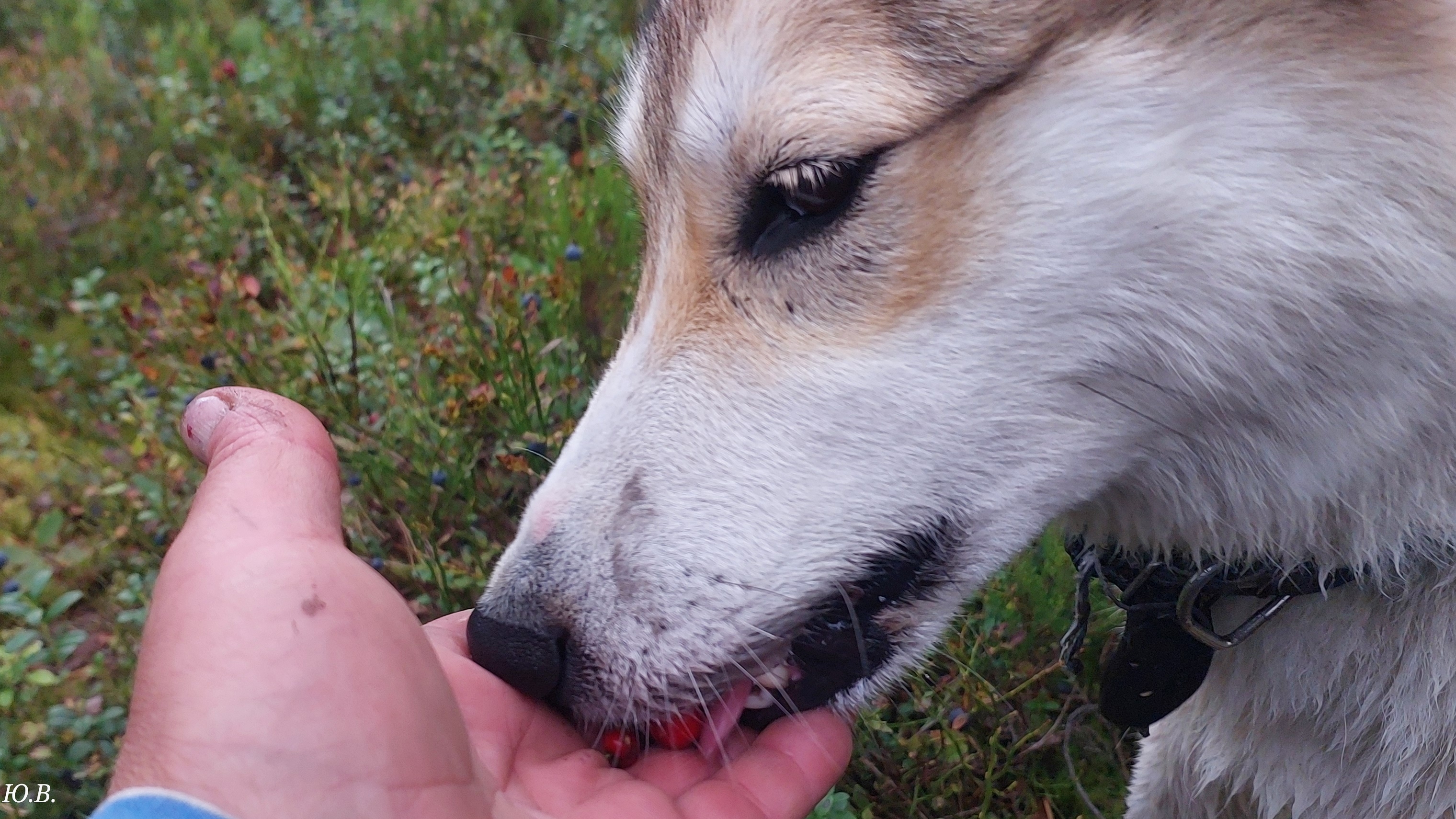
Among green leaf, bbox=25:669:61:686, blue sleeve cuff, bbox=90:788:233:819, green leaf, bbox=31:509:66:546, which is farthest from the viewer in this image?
green leaf, bbox=31:509:66:546

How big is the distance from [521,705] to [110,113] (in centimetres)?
426

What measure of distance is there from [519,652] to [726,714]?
314mm

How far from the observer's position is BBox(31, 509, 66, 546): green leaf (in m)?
2.86

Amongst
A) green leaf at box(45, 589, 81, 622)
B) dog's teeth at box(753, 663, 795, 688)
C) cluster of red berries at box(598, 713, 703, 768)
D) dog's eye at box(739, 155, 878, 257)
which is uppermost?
dog's eye at box(739, 155, 878, 257)

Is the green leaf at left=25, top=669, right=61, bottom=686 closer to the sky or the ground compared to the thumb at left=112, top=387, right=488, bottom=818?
closer to the ground

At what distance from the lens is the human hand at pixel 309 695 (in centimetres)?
118

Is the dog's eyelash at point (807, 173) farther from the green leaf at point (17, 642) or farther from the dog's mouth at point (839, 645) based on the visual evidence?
the green leaf at point (17, 642)

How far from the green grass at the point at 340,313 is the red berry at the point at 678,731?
0.54 metres

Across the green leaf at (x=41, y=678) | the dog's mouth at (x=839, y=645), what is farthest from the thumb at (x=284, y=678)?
the green leaf at (x=41, y=678)

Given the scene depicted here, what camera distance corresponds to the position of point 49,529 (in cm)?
286

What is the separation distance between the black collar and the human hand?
611 millimetres

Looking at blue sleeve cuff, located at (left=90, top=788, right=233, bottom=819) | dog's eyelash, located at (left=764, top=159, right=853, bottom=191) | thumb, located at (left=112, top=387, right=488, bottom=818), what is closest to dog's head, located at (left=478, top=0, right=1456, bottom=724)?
dog's eyelash, located at (left=764, top=159, right=853, bottom=191)

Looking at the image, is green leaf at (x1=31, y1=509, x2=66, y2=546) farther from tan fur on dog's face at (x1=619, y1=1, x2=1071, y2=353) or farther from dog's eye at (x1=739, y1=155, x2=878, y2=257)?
dog's eye at (x1=739, y1=155, x2=878, y2=257)

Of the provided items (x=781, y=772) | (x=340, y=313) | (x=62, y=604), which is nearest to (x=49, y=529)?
(x=62, y=604)
